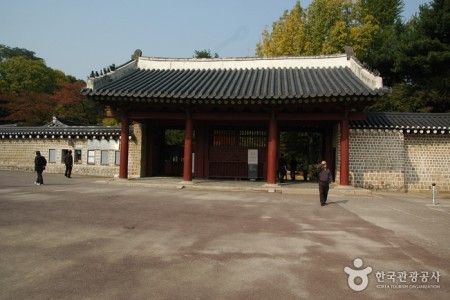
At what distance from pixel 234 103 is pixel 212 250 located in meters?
9.04

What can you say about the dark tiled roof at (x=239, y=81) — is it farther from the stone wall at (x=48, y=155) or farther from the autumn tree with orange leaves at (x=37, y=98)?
the autumn tree with orange leaves at (x=37, y=98)

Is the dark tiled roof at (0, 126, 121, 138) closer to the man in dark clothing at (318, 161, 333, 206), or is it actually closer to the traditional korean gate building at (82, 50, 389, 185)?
the traditional korean gate building at (82, 50, 389, 185)

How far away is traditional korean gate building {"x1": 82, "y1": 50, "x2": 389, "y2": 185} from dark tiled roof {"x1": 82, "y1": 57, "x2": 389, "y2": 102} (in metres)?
0.04

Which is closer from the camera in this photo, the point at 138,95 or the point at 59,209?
the point at 59,209

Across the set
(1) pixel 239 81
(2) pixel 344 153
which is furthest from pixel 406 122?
(1) pixel 239 81

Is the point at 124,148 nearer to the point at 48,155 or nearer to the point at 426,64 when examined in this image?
the point at 48,155

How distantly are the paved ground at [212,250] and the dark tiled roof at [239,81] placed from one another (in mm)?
5045

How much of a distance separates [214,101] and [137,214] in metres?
6.79

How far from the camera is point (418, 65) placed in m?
25.0

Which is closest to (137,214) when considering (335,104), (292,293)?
(292,293)

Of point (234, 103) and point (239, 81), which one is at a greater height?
point (239, 81)

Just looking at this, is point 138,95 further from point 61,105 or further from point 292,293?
point 61,105

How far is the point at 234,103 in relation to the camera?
13.7 metres

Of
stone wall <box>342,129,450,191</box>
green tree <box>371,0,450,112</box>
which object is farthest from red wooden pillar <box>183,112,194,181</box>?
green tree <box>371,0,450,112</box>
